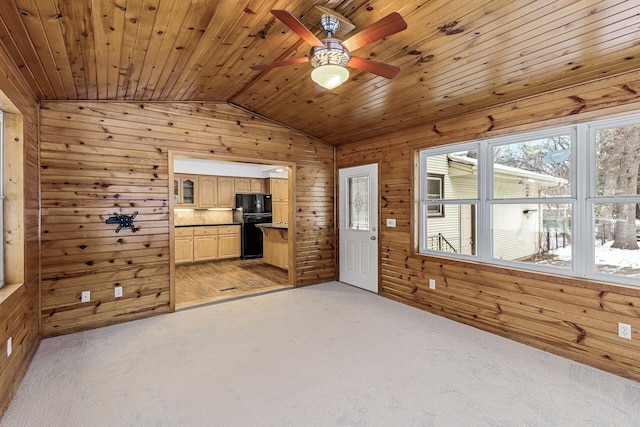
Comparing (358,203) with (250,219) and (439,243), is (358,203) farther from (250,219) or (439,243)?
(250,219)

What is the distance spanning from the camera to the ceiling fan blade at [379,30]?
1503 millimetres

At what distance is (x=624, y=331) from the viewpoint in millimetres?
2424

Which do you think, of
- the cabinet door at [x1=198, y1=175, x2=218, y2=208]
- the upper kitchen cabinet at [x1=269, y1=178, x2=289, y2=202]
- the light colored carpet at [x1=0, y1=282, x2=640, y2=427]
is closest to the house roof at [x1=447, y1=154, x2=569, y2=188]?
the light colored carpet at [x1=0, y1=282, x2=640, y2=427]

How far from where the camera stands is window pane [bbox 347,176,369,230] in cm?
490

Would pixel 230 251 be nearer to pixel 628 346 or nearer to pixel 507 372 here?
pixel 507 372

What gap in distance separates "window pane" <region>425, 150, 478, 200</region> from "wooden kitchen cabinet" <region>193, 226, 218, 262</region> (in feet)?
16.8

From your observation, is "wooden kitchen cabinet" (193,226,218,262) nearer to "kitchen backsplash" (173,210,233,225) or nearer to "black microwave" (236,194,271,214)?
"kitchen backsplash" (173,210,233,225)

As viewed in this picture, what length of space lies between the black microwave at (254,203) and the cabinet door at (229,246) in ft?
2.29

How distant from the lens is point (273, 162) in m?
4.64

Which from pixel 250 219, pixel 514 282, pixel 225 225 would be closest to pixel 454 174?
pixel 514 282

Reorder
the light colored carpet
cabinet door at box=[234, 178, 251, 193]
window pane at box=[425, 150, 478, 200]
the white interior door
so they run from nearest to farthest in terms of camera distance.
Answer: the light colored carpet
window pane at box=[425, 150, 478, 200]
the white interior door
cabinet door at box=[234, 178, 251, 193]

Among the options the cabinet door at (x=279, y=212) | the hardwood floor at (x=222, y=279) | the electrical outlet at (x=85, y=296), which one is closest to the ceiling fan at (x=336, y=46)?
the electrical outlet at (x=85, y=296)

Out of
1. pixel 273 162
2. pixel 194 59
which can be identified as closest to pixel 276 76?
pixel 194 59

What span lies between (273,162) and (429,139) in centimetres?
227
